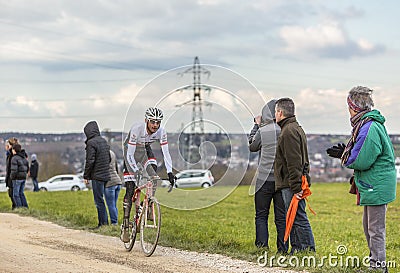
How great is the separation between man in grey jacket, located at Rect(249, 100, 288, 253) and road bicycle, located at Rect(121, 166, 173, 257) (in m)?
1.54

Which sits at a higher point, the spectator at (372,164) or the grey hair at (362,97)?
the grey hair at (362,97)

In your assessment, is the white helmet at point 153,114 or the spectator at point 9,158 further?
the spectator at point 9,158

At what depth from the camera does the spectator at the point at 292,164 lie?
974 centimetres

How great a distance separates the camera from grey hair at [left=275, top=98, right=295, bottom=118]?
9.91 metres

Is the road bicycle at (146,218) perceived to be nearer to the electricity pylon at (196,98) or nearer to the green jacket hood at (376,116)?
the electricity pylon at (196,98)

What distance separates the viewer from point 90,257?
35.0 ft

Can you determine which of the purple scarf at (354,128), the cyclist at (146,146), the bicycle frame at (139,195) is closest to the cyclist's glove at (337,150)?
the purple scarf at (354,128)

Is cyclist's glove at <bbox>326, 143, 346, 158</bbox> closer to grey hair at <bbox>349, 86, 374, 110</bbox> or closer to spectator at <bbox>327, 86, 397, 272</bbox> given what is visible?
spectator at <bbox>327, 86, 397, 272</bbox>

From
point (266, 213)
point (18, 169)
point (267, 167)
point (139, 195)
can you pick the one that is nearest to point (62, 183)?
point (18, 169)

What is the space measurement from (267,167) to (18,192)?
1069 cm

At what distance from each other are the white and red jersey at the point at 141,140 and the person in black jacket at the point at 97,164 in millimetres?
3444

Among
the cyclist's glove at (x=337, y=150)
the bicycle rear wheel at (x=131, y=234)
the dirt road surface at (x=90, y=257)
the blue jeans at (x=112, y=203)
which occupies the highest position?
the cyclist's glove at (x=337, y=150)

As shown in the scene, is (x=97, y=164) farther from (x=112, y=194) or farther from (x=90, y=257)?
(x=90, y=257)

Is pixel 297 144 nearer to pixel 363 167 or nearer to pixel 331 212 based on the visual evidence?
pixel 363 167
